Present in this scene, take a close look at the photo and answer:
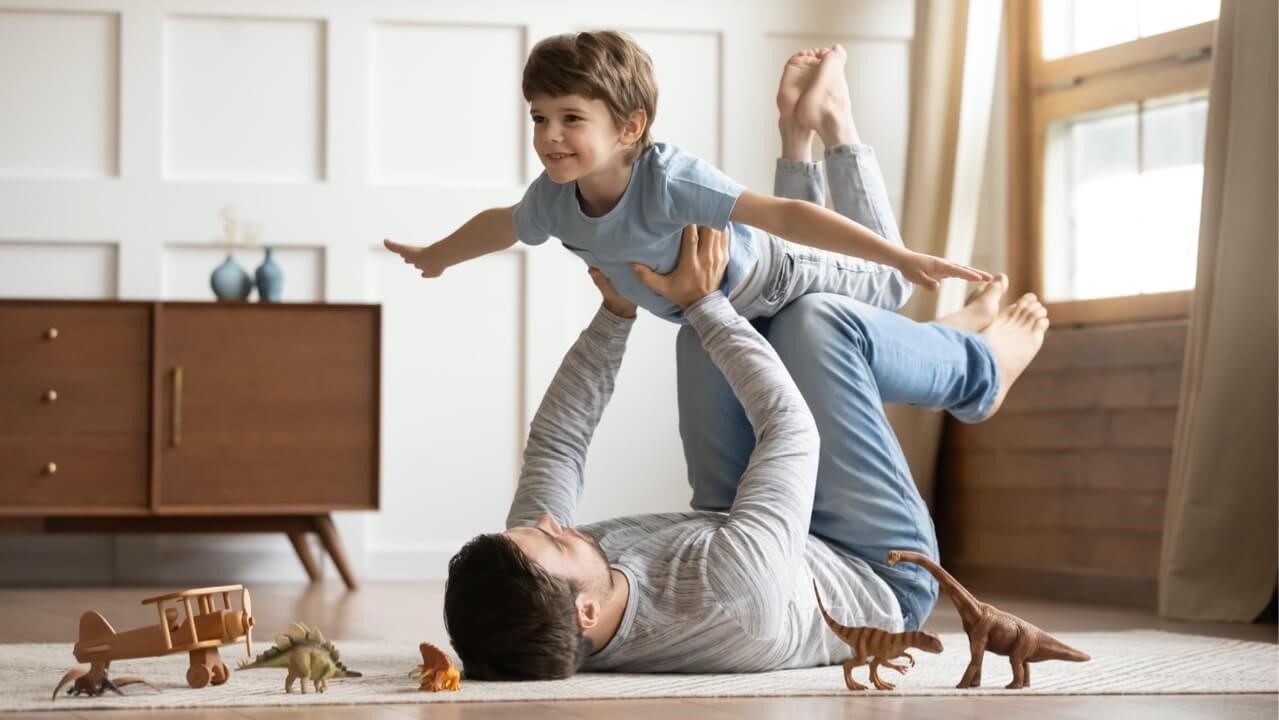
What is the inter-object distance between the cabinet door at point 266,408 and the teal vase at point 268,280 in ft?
0.45

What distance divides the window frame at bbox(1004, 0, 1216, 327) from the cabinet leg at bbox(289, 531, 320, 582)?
210cm

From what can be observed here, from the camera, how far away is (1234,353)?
10.2 feet

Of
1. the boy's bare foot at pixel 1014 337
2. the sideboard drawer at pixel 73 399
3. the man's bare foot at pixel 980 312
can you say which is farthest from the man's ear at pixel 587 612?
the sideboard drawer at pixel 73 399

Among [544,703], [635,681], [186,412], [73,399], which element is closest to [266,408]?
[186,412]

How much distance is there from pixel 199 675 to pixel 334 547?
85.2 inches

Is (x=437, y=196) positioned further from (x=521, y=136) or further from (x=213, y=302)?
(x=213, y=302)

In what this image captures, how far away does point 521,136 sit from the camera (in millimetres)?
4410

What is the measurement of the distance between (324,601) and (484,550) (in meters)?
1.88

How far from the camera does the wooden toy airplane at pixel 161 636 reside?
168 cm

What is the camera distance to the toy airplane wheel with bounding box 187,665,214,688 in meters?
1.80

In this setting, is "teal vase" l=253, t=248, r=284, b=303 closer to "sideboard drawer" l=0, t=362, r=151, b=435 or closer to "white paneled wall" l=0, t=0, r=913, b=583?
"white paneled wall" l=0, t=0, r=913, b=583

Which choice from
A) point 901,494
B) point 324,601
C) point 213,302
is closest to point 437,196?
point 213,302

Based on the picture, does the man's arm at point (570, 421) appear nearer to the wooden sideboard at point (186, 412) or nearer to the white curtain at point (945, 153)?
the wooden sideboard at point (186, 412)

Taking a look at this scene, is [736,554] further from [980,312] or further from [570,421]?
[980,312]
